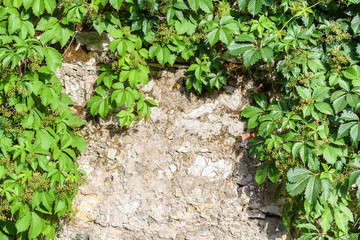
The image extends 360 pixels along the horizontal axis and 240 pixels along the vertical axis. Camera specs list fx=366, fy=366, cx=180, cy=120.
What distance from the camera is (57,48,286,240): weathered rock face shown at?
298 cm

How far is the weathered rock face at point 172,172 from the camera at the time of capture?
9.78 feet

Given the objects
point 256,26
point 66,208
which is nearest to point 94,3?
point 256,26

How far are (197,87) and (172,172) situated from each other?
727 mm

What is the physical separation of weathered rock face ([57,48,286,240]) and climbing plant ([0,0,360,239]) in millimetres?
139

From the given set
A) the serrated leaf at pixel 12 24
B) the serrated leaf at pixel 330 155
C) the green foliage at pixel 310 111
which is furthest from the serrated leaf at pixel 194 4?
the serrated leaf at pixel 330 155

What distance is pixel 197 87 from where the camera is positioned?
114 inches

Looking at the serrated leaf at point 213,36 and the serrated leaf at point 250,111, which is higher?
the serrated leaf at point 213,36

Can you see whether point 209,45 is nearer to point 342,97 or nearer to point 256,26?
point 256,26

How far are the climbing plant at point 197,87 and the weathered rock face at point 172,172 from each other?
0.14 m

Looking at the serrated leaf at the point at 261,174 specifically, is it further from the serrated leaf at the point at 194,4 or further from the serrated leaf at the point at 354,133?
the serrated leaf at the point at 194,4

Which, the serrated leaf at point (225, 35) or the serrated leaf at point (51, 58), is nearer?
the serrated leaf at point (51, 58)

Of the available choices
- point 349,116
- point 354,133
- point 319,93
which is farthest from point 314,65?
point 354,133

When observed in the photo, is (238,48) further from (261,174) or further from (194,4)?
(261,174)

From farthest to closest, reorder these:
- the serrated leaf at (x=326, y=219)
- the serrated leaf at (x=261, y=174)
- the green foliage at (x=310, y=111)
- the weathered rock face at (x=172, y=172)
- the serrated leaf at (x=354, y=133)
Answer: the weathered rock face at (x=172, y=172), the serrated leaf at (x=261, y=174), the serrated leaf at (x=326, y=219), the green foliage at (x=310, y=111), the serrated leaf at (x=354, y=133)
